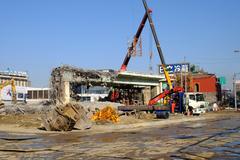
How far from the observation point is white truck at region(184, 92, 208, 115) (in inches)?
1900

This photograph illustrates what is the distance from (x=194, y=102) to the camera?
49.3 meters

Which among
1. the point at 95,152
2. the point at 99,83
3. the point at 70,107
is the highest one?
the point at 99,83

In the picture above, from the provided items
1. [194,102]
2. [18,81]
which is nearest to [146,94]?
[194,102]

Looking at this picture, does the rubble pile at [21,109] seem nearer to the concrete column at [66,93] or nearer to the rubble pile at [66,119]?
the concrete column at [66,93]

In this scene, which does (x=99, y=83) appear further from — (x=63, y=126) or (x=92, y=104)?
(x=63, y=126)

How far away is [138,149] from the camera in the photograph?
1493 cm

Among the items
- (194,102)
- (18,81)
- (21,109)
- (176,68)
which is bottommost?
(21,109)

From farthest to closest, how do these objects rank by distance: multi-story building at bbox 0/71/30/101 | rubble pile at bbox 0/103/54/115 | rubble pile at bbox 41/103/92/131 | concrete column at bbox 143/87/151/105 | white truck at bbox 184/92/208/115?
multi-story building at bbox 0/71/30/101
concrete column at bbox 143/87/151/105
rubble pile at bbox 0/103/54/115
white truck at bbox 184/92/208/115
rubble pile at bbox 41/103/92/131

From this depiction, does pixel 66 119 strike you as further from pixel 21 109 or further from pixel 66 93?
pixel 21 109

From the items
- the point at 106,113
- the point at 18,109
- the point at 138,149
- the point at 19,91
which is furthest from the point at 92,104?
the point at 19,91

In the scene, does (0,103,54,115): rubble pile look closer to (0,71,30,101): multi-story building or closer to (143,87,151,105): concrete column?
(143,87,151,105): concrete column

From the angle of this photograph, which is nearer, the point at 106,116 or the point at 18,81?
the point at 106,116

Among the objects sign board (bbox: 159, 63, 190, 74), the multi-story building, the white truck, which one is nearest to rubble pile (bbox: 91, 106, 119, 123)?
the white truck

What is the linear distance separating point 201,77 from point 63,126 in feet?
243
